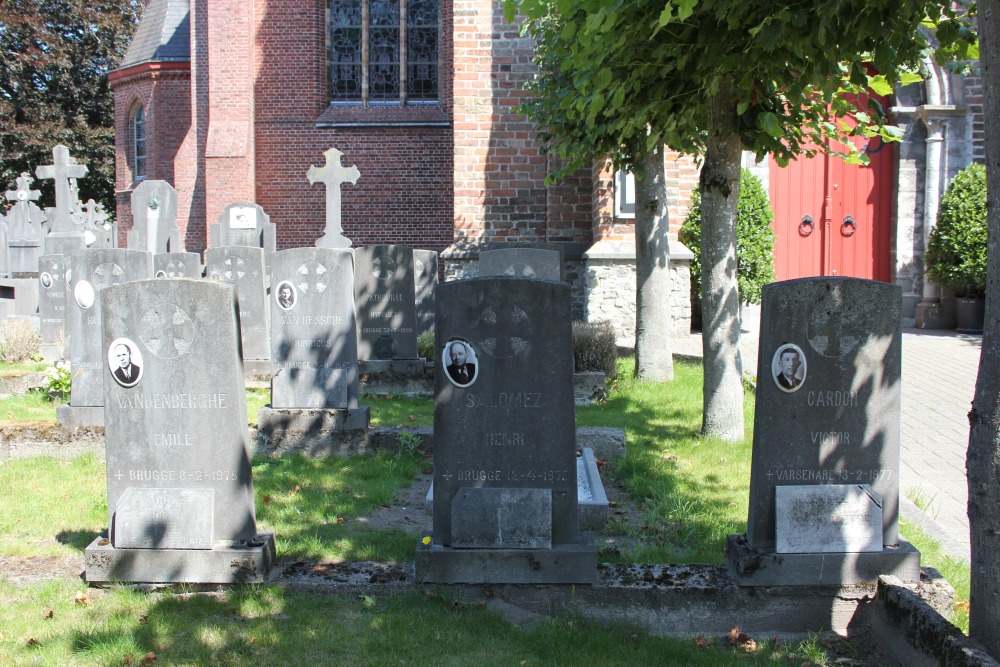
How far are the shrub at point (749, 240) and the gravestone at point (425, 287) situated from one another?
480 cm

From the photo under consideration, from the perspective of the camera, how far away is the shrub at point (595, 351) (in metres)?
9.62

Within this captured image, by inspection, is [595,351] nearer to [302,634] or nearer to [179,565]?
[179,565]

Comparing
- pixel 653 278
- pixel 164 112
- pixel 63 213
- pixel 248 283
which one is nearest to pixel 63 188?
pixel 63 213

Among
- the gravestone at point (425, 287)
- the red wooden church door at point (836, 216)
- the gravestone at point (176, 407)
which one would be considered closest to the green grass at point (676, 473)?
the gravestone at point (176, 407)

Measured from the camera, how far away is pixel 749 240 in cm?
1428

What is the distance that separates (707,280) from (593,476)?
209 cm

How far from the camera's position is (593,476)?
5.66 m

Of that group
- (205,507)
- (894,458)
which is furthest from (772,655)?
(205,507)

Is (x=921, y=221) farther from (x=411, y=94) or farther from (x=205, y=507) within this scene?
(x=205, y=507)

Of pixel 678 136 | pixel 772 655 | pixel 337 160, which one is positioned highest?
pixel 337 160

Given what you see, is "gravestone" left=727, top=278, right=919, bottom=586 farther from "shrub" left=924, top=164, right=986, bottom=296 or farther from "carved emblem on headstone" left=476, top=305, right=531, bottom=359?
"shrub" left=924, top=164, right=986, bottom=296

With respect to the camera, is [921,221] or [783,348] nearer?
[783,348]

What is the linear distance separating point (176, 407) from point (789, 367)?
9.57 feet

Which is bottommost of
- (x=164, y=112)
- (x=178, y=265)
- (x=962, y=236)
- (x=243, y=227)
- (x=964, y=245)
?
(x=178, y=265)
